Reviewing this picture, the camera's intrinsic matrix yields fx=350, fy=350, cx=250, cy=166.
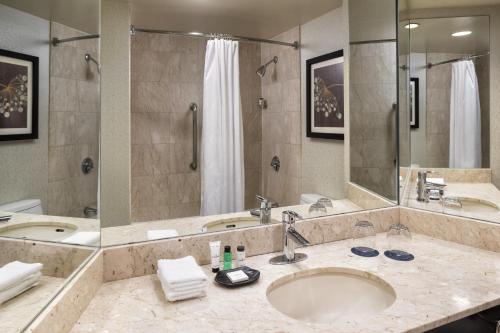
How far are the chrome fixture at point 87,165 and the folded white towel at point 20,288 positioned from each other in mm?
453

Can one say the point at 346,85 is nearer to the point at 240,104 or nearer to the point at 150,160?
the point at 240,104

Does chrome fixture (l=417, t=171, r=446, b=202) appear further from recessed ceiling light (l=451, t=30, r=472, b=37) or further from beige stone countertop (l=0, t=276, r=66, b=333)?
beige stone countertop (l=0, t=276, r=66, b=333)

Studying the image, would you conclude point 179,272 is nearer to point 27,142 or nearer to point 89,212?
point 89,212

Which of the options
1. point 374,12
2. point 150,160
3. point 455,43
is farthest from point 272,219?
point 374,12

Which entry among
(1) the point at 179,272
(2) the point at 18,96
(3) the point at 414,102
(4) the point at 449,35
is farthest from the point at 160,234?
(4) the point at 449,35

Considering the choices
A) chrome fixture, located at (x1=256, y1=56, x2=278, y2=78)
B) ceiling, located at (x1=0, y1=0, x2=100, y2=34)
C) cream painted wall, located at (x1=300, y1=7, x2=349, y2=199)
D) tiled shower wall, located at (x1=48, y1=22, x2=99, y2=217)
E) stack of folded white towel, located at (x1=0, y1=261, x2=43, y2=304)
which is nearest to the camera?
stack of folded white towel, located at (x1=0, y1=261, x2=43, y2=304)

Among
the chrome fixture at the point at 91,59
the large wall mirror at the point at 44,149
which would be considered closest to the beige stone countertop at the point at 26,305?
the large wall mirror at the point at 44,149

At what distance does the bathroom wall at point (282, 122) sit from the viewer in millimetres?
1445

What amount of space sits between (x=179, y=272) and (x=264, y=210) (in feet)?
1.63

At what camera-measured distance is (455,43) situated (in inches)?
65.3

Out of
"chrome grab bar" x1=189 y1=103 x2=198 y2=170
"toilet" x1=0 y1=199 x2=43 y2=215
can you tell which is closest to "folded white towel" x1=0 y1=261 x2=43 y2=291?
"toilet" x1=0 y1=199 x2=43 y2=215

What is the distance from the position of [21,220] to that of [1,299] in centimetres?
19

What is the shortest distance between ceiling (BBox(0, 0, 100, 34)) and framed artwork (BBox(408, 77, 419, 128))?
5.06 feet

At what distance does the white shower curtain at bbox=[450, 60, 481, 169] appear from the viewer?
63.6 inches
